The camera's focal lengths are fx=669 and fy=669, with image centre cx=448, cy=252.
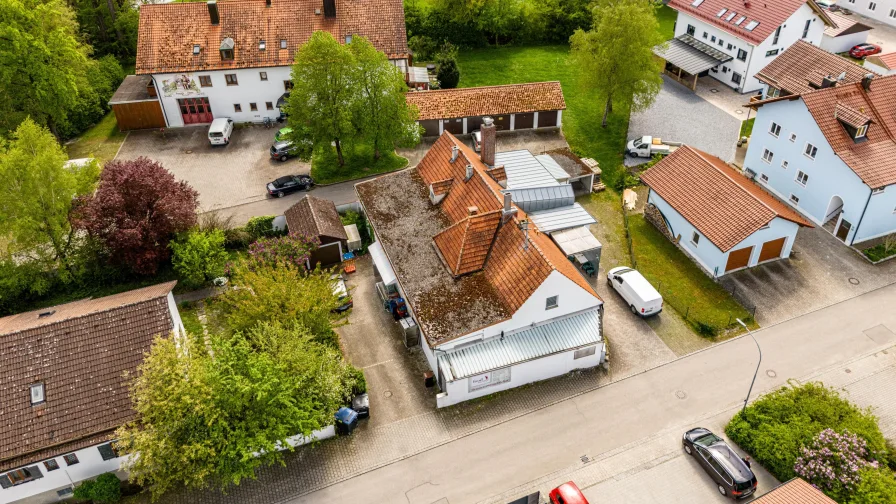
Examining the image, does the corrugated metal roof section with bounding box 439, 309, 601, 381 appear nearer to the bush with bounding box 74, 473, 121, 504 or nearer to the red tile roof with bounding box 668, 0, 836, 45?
the bush with bounding box 74, 473, 121, 504

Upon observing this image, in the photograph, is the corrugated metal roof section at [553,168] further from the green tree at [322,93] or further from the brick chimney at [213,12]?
the brick chimney at [213,12]

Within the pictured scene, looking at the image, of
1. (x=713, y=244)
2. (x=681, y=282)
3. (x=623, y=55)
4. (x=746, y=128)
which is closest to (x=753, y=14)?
(x=746, y=128)

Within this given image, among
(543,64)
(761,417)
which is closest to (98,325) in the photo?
(761,417)

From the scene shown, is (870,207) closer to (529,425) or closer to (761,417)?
(761,417)

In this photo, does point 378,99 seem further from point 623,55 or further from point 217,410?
point 217,410

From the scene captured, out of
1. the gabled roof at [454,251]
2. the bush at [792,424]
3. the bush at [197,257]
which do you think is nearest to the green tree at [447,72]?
the gabled roof at [454,251]
